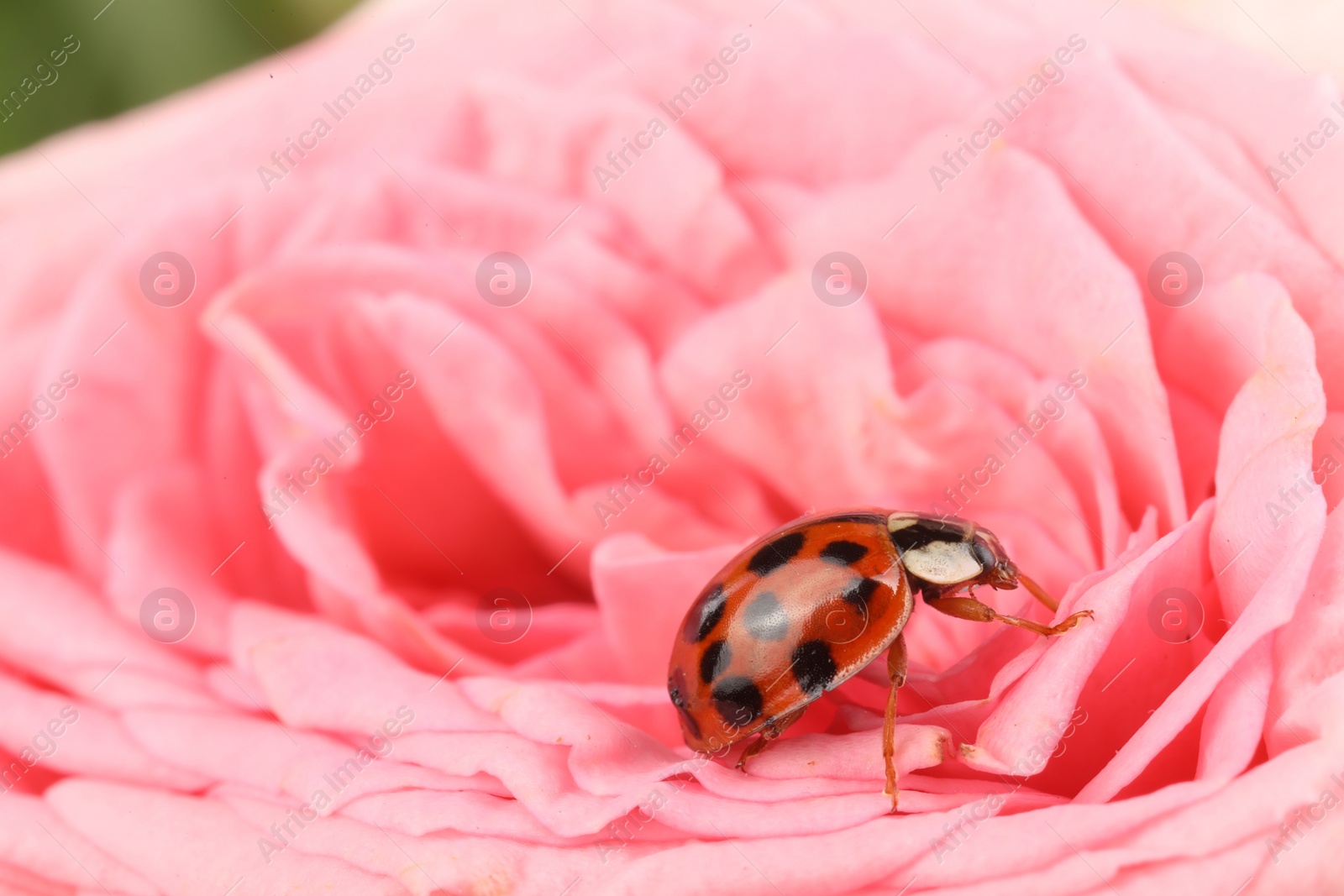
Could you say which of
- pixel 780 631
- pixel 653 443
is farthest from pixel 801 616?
pixel 653 443

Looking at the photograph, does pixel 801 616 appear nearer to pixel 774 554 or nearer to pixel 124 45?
pixel 774 554

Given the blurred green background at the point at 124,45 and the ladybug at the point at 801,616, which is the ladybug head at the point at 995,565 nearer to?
the ladybug at the point at 801,616

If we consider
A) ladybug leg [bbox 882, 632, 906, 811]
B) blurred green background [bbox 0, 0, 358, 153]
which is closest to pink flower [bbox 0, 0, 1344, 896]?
ladybug leg [bbox 882, 632, 906, 811]

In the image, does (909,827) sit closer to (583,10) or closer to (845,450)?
(845,450)

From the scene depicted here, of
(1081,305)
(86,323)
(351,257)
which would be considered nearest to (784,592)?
(1081,305)

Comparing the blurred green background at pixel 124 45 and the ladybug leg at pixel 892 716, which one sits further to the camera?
the blurred green background at pixel 124 45

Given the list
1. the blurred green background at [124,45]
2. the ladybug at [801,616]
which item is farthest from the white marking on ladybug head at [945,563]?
the blurred green background at [124,45]
